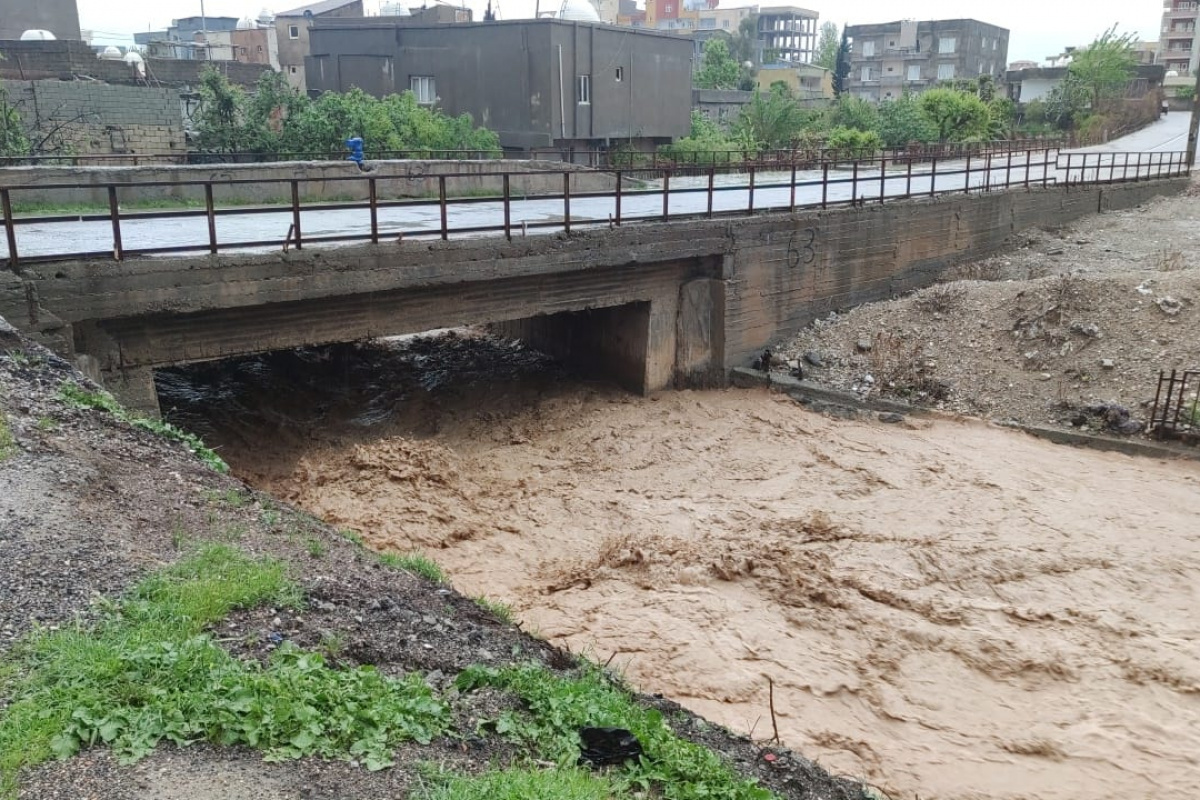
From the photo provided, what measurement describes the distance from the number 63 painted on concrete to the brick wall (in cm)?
1938

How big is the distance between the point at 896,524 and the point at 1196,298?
29.1ft

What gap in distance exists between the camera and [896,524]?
12.4 metres

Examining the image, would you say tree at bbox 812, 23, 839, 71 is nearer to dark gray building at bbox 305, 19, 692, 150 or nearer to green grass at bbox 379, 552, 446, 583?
dark gray building at bbox 305, 19, 692, 150

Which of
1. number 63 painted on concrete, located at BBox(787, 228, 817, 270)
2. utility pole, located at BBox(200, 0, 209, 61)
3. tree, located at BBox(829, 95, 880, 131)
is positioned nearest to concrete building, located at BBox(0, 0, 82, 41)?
utility pole, located at BBox(200, 0, 209, 61)

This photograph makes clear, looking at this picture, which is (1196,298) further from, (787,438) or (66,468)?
(66,468)

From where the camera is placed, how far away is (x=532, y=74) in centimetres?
3556

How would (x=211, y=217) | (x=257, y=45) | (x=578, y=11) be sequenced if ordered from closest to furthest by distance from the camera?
1. (x=211, y=217)
2. (x=578, y=11)
3. (x=257, y=45)

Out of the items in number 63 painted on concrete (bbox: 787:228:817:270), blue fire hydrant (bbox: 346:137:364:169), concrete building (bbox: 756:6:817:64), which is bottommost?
number 63 painted on concrete (bbox: 787:228:817:270)

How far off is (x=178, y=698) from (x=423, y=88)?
37.5 m

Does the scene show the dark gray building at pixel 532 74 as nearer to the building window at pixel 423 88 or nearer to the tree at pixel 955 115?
the building window at pixel 423 88

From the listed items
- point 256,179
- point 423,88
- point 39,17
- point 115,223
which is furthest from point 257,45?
point 115,223

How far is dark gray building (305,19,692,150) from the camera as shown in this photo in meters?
35.5

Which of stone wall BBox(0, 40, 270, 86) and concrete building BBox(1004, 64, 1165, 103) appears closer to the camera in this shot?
stone wall BBox(0, 40, 270, 86)

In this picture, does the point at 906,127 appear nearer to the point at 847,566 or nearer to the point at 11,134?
the point at 11,134
